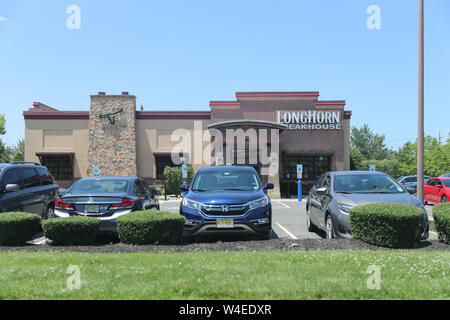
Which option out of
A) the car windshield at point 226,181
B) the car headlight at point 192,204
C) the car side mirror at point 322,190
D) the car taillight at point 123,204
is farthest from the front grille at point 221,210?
the car side mirror at point 322,190

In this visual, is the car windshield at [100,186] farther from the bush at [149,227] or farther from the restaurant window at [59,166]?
the restaurant window at [59,166]

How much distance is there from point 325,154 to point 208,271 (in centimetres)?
2698

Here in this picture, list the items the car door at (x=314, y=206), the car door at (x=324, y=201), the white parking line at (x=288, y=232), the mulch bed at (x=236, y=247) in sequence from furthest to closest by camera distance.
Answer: the white parking line at (x=288, y=232) → the car door at (x=314, y=206) → the car door at (x=324, y=201) → the mulch bed at (x=236, y=247)

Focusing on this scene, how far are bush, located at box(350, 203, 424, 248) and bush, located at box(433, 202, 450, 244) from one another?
50cm

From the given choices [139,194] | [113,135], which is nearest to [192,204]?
[139,194]

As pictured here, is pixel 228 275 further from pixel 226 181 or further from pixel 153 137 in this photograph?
pixel 153 137

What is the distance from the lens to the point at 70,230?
708cm

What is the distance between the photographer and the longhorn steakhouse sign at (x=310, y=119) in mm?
30594

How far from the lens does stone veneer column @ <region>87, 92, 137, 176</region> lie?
31.5m

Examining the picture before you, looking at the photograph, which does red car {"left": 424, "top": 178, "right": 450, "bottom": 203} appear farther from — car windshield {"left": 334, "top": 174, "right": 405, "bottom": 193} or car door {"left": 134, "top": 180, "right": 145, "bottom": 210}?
car door {"left": 134, "top": 180, "right": 145, "bottom": 210}

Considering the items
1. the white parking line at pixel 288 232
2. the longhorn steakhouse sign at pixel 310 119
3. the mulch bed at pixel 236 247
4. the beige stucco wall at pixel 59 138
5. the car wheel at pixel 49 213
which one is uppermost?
the longhorn steakhouse sign at pixel 310 119

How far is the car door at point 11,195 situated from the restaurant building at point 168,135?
20393 millimetres

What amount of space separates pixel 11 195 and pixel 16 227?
234cm
